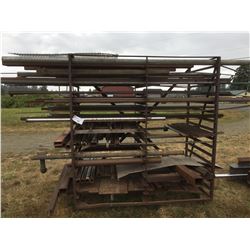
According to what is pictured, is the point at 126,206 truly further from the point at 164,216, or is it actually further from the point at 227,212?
the point at 227,212

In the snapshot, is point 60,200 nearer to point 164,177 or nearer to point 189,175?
point 164,177

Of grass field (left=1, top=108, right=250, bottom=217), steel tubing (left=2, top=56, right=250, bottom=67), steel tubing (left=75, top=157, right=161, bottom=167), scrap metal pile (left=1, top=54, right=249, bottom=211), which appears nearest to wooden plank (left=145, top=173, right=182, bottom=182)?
scrap metal pile (left=1, top=54, right=249, bottom=211)

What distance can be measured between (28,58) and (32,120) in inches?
48.6

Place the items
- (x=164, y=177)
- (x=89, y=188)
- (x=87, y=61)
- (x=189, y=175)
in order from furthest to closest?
(x=164, y=177) → (x=89, y=188) → (x=189, y=175) → (x=87, y=61)

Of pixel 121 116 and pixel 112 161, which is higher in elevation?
pixel 121 116

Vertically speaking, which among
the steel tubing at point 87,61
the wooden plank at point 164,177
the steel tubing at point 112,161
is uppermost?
the steel tubing at point 87,61

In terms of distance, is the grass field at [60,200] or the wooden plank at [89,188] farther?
the wooden plank at [89,188]

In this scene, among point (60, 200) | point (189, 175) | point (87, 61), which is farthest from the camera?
point (60, 200)

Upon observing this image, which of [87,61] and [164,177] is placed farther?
[164,177]

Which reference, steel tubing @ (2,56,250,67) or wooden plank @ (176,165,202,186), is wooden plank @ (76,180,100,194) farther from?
steel tubing @ (2,56,250,67)

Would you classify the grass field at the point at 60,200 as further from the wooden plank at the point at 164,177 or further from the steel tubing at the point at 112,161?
the steel tubing at the point at 112,161

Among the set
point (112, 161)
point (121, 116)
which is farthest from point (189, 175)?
point (121, 116)

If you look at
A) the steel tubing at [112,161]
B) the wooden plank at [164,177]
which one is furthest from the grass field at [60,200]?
the steel tubing at [112,161]

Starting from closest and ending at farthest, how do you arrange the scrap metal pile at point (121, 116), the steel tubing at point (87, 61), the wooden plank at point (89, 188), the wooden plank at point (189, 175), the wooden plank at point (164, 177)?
the steel tubing at point (87, 61)
the scrap metal pile at point (121, 116)
the wooden plank at point (189, 175)
the wooden plank at point (89, 188)
the wooden plank at point (164, 177)
